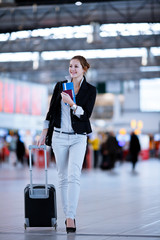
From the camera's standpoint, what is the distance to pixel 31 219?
6.10 meters

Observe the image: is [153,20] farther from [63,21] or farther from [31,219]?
[31,219]

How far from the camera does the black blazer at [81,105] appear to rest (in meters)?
5.98

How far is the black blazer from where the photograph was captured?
5.98 meters

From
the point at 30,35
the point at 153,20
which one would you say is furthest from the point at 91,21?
the point at 30,35

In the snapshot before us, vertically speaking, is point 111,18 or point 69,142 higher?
point 111,18

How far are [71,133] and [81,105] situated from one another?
0.32 m

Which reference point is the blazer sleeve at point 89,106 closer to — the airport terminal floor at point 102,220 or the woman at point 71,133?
the woman at point 71,133

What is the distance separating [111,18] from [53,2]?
16.2ft

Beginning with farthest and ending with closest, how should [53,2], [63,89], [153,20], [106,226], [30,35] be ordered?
1. [30,35]
2. [153,20]
3. [53,2]
4. [106,226]
5. [63,89]

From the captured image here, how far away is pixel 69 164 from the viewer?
5.94 m

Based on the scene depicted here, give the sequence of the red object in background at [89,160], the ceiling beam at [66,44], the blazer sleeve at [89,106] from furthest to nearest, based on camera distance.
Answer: the ceiling beam at [66,44], the red object in background at [89,160], the blazer sleeve at [89,106]

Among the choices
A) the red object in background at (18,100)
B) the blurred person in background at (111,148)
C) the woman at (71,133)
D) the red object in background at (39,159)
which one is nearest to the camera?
the woman at (71,133)

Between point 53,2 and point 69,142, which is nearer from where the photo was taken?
point 69,142

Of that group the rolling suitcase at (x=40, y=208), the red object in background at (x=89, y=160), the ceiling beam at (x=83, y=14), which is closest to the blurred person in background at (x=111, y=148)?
the red object in background at (x=89, y=160)
